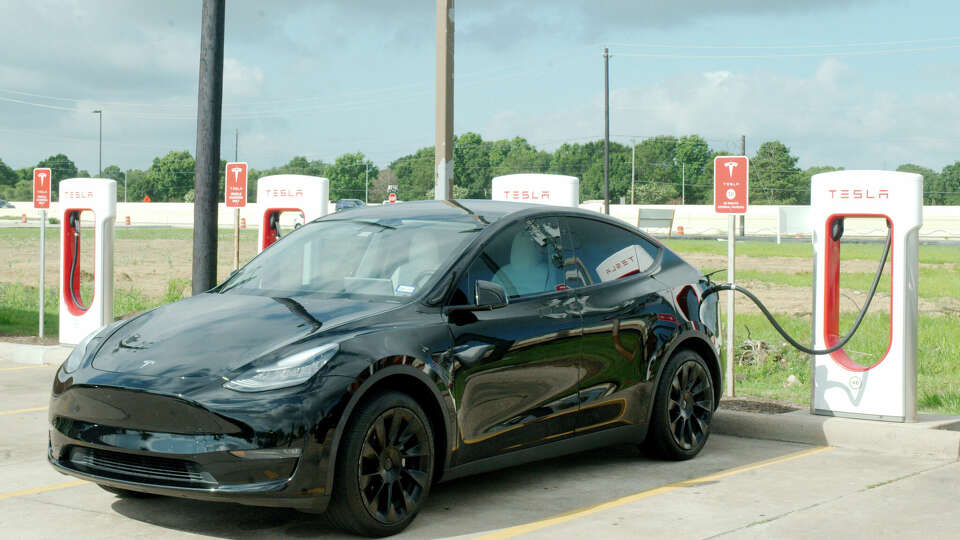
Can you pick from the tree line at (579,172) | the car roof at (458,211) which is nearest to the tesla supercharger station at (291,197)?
the car roof at (458,211)

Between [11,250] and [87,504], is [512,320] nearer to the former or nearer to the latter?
[87,504]

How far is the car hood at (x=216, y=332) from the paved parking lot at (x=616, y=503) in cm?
85

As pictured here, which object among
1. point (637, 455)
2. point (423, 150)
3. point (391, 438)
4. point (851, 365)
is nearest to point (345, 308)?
point (391, 438)

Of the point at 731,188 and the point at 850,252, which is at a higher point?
the point at 850,252

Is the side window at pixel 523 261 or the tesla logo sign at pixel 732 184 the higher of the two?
the tesla logo sign at pixel 732 184

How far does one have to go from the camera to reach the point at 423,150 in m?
118

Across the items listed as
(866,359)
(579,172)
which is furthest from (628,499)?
(579,172)

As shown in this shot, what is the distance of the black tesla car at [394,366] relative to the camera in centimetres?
500

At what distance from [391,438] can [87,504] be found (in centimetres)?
188

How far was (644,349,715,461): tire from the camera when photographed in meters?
7.19

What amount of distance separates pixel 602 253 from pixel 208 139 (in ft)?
18.9

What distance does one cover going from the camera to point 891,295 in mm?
7871

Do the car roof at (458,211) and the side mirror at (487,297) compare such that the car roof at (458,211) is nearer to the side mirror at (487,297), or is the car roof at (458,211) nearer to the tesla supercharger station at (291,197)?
the side mirror at (487,297)

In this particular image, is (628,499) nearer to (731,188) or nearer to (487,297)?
(487,297)
